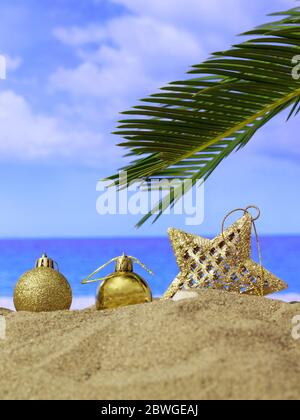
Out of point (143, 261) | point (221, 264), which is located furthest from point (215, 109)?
point (143, 261)

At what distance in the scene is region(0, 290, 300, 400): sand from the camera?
4.00 feet

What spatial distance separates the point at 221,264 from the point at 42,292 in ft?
1.86

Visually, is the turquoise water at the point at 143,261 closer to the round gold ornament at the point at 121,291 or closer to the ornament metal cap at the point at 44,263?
the ornament metal cap at the point at 44,263

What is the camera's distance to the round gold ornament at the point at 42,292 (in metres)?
2.07

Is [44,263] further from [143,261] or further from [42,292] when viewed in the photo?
[143,261]

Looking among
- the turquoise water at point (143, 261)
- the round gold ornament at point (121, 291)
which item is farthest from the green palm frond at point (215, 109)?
the turquoise water at point (143, 261)

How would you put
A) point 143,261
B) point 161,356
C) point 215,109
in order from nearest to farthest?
point 161,356, point 215,109, point 143,261

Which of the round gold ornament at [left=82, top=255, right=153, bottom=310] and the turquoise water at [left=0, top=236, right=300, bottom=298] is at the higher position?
the turquoise water at [left=0, top=236, right=300, bottom=298]

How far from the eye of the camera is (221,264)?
6.99ft

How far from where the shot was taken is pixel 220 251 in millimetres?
2146

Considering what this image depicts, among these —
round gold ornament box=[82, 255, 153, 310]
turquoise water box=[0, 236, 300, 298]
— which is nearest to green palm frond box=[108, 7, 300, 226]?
round gold ornament box=[82, 255, 153, 310]

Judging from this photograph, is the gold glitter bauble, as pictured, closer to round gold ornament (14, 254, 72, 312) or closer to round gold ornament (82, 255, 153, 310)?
round gold ornament (82, 255, 153, 310)

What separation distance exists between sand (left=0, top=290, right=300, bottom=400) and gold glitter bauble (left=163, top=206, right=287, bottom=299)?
1.30ft

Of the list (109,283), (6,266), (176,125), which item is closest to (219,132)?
(176,125)
